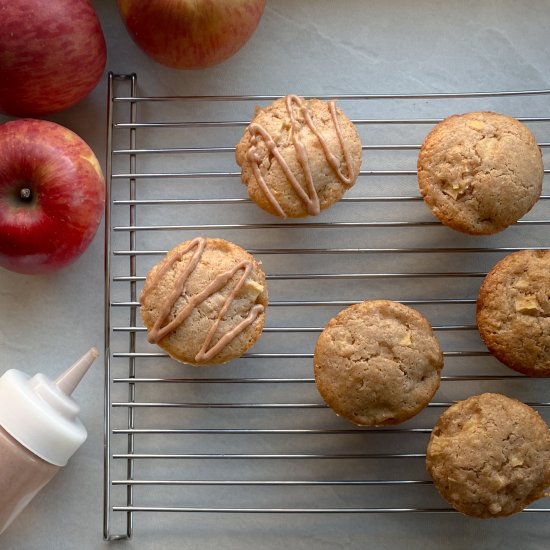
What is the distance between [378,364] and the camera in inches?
61.1

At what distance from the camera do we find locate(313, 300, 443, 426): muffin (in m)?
1.56

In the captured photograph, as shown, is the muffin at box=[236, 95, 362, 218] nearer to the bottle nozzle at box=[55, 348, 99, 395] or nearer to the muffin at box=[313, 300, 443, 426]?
the muffin at box=[313, 300, 443, 426]

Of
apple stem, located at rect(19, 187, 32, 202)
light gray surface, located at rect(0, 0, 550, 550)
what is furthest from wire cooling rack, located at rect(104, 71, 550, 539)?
apple stem, located at rect(19, 187, 32, 202)

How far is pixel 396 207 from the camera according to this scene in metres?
1.76

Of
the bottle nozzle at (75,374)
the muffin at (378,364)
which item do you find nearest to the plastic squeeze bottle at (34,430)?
the bottle nozzle at (75,374)

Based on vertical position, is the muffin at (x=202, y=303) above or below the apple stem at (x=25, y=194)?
below

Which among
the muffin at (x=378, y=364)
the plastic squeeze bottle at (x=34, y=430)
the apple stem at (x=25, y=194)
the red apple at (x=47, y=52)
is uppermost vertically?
the red apple at (x=47, y=52)

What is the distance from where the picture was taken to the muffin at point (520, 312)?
1.57 metres

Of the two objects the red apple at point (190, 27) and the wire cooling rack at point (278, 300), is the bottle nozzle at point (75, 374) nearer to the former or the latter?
the wire cooling rack at point (278, 300)

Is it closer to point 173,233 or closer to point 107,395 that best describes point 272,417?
point 107,395

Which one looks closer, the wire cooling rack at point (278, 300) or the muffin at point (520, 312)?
the muffin at point (520, 312)

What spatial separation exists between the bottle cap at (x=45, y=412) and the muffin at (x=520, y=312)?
2.88ft

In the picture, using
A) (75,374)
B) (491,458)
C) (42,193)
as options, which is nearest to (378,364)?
(491,458)

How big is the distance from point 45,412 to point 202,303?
0.40 metres
